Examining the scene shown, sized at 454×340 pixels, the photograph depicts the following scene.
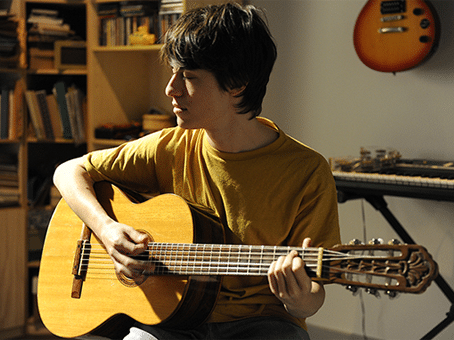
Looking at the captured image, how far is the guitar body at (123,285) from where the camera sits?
4.02 feet

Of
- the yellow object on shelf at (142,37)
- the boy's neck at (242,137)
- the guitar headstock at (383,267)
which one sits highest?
the yellow object on shelf at (142,37)

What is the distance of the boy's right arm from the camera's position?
1.29 m

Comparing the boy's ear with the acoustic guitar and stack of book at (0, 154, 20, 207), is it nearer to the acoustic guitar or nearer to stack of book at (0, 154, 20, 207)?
the acoustic guitar

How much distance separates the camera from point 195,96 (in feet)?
4.16

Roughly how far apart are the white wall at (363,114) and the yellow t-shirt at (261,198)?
141cm

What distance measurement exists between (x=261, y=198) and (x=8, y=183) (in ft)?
6.55

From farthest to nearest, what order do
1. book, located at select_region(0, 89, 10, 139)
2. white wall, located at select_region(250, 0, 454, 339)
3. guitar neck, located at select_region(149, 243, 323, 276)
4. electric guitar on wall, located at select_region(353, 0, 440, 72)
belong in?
1. book, located at select_region(0, 89, 10, 139)
2. white wall, located at select_region(250, 0, 454, 339)
3. electric guitar on wall, located at select_region(353, 0, 440, 72)
4. guitar neck, located at select_region(149, 243, 323, 276)

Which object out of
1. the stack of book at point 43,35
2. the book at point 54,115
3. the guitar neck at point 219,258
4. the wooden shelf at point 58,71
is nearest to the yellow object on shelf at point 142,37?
the wooden shelf at point 58,71

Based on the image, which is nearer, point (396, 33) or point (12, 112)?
point (396, 33)

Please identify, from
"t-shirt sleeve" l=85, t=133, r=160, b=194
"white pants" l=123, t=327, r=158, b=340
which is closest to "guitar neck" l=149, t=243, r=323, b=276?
"white pants" l=123, t=327, r=158, b=340

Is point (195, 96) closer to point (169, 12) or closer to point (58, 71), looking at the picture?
point (169, 12)

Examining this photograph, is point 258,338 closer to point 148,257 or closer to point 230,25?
point 148,257

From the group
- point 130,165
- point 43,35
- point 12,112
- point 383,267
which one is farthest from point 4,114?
point 383,267

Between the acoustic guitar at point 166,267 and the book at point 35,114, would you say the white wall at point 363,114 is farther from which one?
the acoustic guitar at point 166,267
